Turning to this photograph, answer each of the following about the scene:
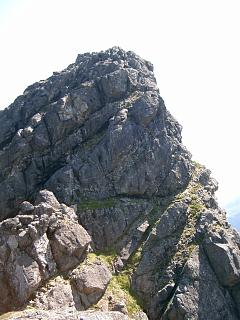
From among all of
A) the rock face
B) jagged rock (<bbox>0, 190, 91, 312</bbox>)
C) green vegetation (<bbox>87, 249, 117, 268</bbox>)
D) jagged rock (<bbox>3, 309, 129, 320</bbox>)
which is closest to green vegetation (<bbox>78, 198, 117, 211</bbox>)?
the rock face

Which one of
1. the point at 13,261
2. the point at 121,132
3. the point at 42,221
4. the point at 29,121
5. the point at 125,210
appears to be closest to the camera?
the point at 13,261

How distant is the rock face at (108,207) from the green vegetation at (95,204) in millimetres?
280

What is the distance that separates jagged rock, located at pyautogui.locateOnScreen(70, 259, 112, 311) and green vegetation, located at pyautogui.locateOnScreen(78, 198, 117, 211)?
49.0ft

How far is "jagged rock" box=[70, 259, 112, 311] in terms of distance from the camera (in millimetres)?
70500

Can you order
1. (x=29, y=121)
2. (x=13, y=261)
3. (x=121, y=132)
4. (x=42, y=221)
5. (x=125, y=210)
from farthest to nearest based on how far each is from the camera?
(x=29, y=121)
(x=121, y=132)
(x=125, y=210)
(x=42, y=221)
(x=13, y=261)

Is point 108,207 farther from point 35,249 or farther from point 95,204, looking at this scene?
point 35,249

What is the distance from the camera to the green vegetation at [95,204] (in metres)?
88.8

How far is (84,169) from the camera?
93.2 meters

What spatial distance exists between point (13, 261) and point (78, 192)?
26380mm

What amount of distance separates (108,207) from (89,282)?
19895 millimetres

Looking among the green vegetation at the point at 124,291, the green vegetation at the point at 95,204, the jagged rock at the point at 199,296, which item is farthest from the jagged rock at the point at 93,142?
the jagged rock at the point at 199,296

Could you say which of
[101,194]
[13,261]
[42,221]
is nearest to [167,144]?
[101,194]

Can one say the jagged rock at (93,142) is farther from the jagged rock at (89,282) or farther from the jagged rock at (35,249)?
the jagged rock at (89,282)

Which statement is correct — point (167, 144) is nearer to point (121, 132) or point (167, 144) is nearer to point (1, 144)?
point (121, 132)
